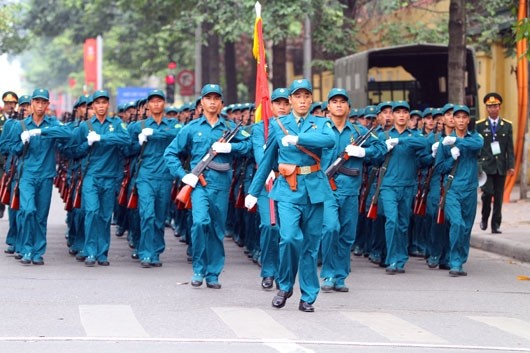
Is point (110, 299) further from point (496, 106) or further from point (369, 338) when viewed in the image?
point (496, 106)

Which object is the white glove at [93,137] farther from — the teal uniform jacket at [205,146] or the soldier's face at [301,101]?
the soldier's face at [301,101]

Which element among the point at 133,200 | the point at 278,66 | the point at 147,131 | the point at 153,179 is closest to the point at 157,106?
the point at 147,131

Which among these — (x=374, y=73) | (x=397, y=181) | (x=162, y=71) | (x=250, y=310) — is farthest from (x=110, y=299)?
(x=162, y=71)

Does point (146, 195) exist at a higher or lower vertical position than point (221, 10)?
lower

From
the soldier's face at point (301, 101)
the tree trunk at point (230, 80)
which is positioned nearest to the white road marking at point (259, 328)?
the soldier's face at point (301, 101)

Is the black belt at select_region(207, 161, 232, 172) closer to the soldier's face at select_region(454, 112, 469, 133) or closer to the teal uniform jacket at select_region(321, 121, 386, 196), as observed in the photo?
the teal uniform jacket at select_region(321, 121, 386, 196)

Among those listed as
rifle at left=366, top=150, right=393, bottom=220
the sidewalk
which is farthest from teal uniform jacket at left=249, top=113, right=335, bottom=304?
the sidewalk

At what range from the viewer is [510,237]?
1997 cm

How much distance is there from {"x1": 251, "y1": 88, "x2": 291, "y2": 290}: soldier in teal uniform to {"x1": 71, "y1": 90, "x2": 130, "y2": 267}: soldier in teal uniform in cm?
227

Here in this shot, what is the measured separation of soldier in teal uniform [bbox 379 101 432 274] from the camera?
16297 mm

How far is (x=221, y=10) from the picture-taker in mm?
32312

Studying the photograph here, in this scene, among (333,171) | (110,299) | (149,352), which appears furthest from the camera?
(333,171)

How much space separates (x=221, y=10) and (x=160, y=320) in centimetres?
2118

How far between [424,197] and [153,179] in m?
3.34
